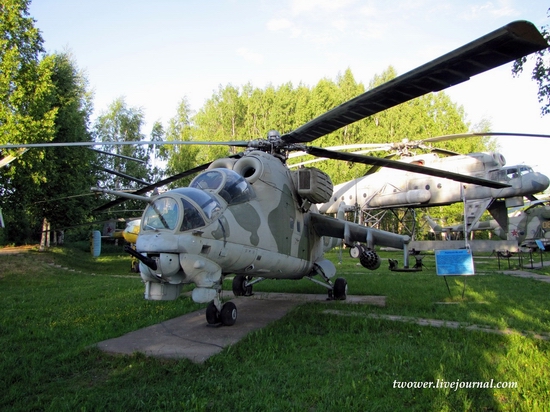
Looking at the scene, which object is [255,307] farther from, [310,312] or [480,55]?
[480,55]

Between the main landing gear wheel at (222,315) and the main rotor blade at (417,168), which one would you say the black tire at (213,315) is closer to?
the main landing gear wheel at (222,315)

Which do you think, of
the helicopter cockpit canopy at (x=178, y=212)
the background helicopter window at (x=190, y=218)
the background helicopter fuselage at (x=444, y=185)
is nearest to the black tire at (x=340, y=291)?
the helicopter cockpit canopy at (x=178, y=212)

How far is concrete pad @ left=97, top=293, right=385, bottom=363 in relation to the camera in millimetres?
5121

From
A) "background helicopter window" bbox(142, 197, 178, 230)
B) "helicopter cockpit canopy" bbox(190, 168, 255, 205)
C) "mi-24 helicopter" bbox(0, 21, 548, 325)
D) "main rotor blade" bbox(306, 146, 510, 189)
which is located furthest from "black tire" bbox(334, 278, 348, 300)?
"background helicopter window" bbox(142, 197, 178, 230)

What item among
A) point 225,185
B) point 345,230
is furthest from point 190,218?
point 345,230

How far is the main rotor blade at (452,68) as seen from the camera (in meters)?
4.04

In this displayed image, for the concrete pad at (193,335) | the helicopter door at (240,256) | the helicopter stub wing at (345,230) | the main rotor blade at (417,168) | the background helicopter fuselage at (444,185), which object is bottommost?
the concrete pad at (193,335)

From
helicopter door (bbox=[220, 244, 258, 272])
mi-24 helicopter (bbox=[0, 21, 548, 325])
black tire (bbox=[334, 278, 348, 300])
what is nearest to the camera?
mi-24 helicopter (bbox=[0, 21, 548, 325])

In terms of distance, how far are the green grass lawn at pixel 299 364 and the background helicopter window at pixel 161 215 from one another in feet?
5.42

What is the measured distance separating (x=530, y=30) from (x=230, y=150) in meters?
36.4

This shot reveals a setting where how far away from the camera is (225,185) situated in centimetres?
616

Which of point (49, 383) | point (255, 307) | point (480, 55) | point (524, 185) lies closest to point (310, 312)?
point (255, 307)

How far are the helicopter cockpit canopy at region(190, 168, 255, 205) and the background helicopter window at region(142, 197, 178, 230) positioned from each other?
36.2 inches

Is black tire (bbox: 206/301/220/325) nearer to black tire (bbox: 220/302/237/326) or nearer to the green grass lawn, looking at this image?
black tire (bbox: 220/302/237/326)
